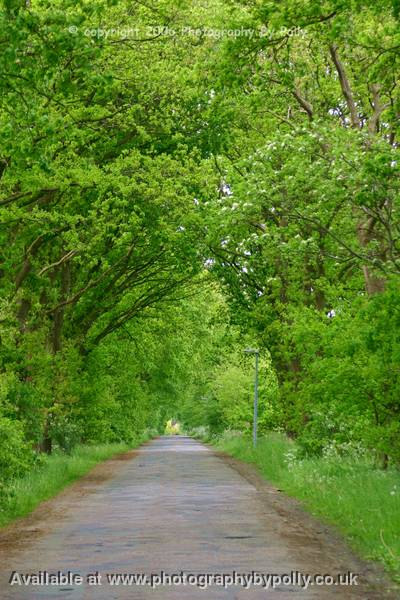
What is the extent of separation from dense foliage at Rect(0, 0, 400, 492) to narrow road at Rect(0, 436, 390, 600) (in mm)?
2581

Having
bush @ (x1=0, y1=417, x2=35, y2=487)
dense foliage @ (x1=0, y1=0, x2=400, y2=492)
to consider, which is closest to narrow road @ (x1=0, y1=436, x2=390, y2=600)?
bush @ (x1=0, y1=417, x2=35, y2=487)

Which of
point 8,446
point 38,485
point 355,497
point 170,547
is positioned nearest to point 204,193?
point 38,485

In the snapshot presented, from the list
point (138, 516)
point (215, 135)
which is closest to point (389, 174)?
point (138, 516)

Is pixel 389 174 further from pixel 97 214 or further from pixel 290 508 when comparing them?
pixel 97 214

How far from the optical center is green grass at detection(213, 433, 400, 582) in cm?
1237

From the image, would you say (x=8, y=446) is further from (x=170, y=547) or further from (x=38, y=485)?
(x=170, y=547)

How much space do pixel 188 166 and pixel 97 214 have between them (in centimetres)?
349

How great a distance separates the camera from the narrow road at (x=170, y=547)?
968cm

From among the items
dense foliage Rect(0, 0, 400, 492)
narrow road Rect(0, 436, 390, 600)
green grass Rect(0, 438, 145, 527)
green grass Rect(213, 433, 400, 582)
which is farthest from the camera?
green grass Rect(0, 438, 145, 527)

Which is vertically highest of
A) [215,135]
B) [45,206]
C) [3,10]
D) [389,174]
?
[215,135]

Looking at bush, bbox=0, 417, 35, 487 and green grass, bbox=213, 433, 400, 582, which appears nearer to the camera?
green grass, bbox=213, 433, 400, 582

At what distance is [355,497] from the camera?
52.7 feet

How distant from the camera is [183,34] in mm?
25281

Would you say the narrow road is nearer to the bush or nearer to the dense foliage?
the bush
